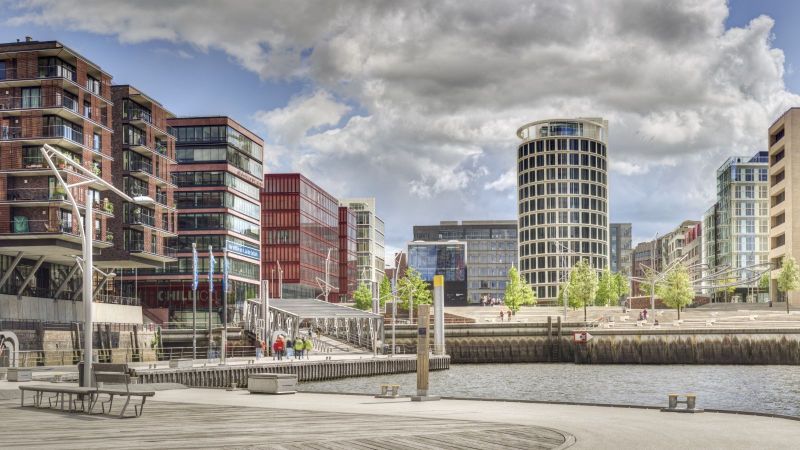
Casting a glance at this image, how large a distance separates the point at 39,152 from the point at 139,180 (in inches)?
787

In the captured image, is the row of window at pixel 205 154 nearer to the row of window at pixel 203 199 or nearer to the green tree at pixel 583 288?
the row of window at pixel 203 199

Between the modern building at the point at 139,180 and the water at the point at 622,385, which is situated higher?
the modern building at the point at 139,180

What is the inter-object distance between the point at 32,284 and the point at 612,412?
240ft

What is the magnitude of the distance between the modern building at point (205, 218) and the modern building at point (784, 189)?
255 feet

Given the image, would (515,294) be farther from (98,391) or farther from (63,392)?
(98,391)

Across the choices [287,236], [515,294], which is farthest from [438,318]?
[287,236]

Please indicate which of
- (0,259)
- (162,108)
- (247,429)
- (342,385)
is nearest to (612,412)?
(247,429)

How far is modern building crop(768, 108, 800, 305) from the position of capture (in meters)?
142

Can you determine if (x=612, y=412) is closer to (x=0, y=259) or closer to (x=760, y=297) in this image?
(x=0, y=259)

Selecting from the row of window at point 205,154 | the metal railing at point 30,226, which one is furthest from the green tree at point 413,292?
the metal railing at point 30,226

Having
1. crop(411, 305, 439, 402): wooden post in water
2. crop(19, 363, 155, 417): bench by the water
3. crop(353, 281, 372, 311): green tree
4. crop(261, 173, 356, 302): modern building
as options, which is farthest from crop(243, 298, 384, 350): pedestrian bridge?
crop(261, 173, 356, 302): modern building

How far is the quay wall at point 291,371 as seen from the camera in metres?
52.2

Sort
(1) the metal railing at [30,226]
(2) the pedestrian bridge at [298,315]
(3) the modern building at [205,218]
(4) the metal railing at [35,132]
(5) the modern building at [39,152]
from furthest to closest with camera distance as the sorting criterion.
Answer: (3) the modern building at [205,218]
(2) the pedestrian bridge at [298,315]
(4) the metal railing at [35,132]
(5) the modern building at [39,152]
(1) the metal railing at [30,226]

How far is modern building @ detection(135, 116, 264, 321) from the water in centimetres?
4999
